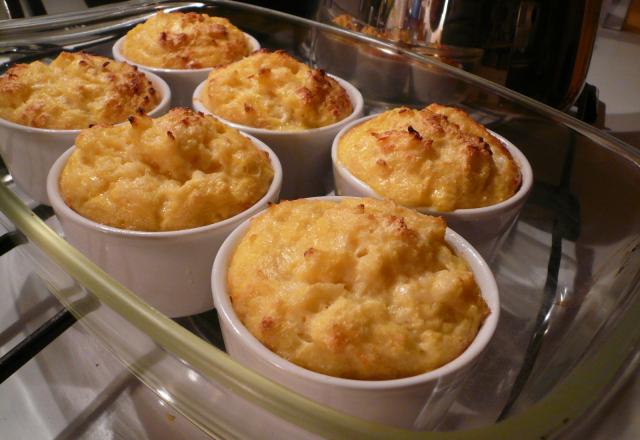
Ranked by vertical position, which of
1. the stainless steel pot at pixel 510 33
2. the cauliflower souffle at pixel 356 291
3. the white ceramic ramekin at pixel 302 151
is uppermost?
the stainless steel pot at pixel 510 33

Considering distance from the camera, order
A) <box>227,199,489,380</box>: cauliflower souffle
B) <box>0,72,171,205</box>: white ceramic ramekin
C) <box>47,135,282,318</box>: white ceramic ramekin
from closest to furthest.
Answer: <box>227,199,489,380</box>: cauliflower souffle < <box>47,135,282,318</box>: white ceramic ramekin < <box>0,72,171,205</box>: white ceramic ramekin

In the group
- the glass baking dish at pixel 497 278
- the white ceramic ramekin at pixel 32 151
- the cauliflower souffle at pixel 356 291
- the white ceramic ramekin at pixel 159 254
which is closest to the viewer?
the glass baking dish at pixel 497 278

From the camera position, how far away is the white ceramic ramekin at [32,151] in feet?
3.60

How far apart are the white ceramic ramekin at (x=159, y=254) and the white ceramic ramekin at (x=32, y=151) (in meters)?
0.18

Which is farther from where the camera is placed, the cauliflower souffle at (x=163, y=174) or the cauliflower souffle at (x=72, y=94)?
the cauliflower souffle at (x=72, y=94)

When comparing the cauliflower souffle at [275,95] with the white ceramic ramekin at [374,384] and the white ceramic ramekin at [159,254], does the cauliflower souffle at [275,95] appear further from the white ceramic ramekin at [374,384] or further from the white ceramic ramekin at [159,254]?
the white ceramic ramekin at [374,384]

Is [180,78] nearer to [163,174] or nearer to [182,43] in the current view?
[182,43]

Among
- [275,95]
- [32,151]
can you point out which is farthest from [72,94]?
[275,95]

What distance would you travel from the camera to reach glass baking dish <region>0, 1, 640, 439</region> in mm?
554

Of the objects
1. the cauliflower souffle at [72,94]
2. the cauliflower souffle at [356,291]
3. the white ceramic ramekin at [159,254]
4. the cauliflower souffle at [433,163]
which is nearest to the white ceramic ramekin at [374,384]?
the cauliflower souffle at [356,291]

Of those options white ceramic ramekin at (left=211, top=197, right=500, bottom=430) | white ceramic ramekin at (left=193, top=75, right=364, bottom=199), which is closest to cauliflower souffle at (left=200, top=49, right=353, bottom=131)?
white ceramic ramekin at (left=193, top=75, right=364, bottom=199)

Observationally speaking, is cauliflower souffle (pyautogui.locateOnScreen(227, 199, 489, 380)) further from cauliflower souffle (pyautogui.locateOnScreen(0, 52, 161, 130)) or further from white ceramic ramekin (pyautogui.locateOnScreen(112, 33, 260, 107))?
white ceramic ramekin (pyautogui.locateOnScreen(112, 33, 260, 107))

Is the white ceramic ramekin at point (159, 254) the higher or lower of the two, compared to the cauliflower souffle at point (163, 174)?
lower

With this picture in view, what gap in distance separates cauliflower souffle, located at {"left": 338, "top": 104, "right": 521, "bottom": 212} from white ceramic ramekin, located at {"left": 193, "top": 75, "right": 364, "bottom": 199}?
10cm
